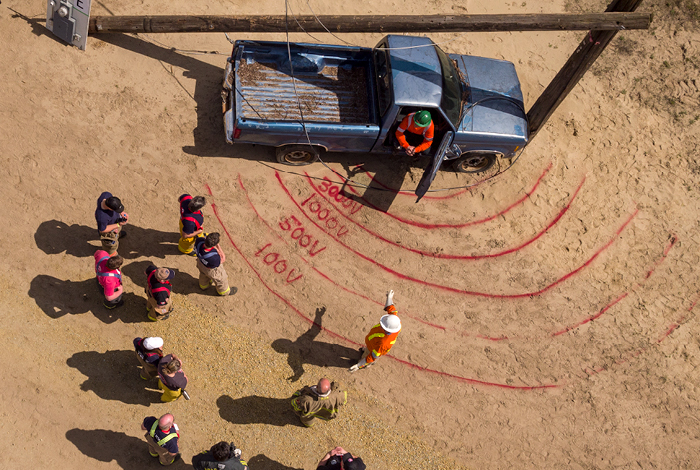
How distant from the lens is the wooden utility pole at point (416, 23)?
28.1 ft

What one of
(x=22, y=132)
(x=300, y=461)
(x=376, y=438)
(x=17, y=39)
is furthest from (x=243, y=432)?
(x=17, y=39)

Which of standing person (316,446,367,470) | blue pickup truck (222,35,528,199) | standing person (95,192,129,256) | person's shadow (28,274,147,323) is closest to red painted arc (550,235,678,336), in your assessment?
blue pickup truck (222,35,528,199)

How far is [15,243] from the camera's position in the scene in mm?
8914

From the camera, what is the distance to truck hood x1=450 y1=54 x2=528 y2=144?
9.63 m

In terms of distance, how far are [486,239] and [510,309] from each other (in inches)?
59.7

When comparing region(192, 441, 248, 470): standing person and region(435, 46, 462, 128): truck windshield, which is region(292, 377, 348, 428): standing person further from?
region(435, 46, 462, 128): truck windshield

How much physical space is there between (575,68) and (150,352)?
356 inches

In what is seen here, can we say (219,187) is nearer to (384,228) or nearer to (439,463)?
(384,228)

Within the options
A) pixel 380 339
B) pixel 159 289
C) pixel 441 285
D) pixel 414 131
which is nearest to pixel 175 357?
pixel 159 289

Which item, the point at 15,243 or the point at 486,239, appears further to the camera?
the point at 486,239

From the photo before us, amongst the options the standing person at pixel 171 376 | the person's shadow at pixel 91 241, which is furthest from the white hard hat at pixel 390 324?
the person's shadow at pixel 91 241

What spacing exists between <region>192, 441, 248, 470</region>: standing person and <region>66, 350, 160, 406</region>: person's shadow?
1940mm

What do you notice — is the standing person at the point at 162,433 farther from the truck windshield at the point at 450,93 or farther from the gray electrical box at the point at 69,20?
the gray electrical box at the point at 69,20

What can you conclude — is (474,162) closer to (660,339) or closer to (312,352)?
(660,339)
